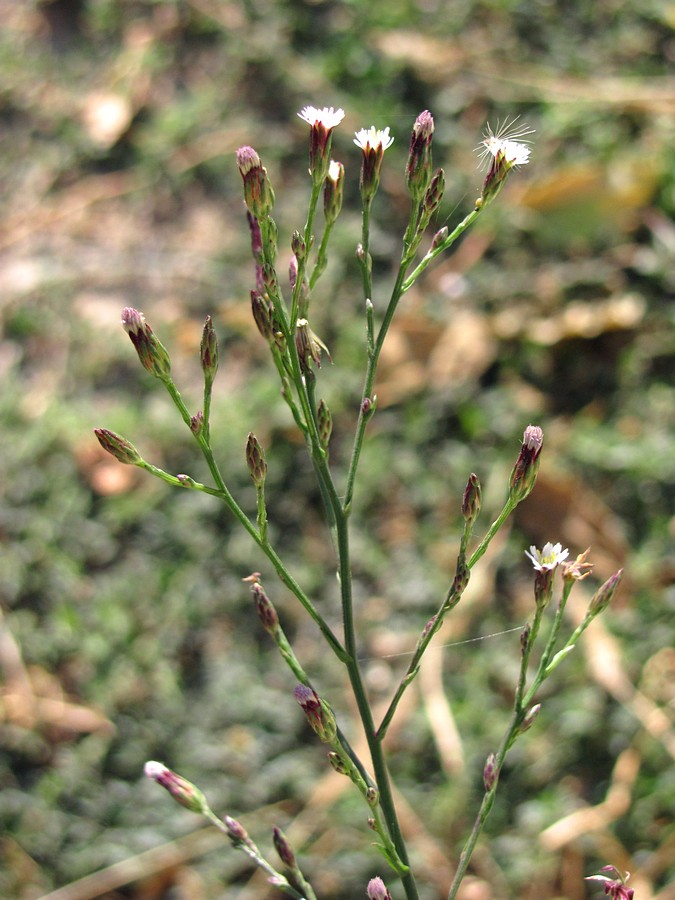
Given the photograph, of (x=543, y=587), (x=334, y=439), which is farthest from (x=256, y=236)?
(x=334, y=439)

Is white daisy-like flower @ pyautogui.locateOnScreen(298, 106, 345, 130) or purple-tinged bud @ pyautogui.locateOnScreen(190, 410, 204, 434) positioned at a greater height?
white daisy-like flower @ pyautogui.locateOnScreen(298, 106, 345, 130)

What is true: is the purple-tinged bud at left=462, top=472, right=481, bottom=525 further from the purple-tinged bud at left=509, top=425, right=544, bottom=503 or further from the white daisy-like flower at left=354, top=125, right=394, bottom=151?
the white daisy-like flower at left=354, top=125, right=394, bottom=151

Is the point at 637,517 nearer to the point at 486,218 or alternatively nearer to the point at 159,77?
the point at 486,218

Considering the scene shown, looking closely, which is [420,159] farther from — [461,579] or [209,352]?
[461,579]

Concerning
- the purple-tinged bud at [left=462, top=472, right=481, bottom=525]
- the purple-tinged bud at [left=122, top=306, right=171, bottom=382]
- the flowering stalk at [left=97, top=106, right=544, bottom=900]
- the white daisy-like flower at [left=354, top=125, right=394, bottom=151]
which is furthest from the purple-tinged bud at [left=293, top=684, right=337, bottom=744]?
the white daisy-like flower at [left=354, top=125, right=394, bottom=151]

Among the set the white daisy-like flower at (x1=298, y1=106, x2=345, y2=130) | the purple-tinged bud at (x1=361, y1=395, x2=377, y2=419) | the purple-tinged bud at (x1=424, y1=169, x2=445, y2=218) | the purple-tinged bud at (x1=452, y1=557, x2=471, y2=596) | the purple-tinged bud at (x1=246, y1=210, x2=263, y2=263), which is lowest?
the purple-tinged bud at (x1=452, y1=557, x2=471, y2=596)

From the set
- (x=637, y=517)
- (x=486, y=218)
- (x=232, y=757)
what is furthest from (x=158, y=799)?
(x=486, y=218)

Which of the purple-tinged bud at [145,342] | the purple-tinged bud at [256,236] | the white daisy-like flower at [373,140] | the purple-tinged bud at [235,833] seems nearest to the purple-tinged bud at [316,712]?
the purple-tinged bud at [235,833]
